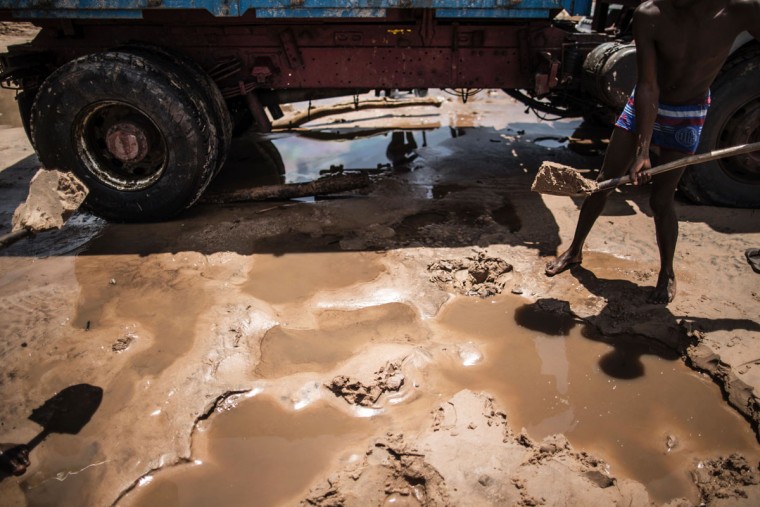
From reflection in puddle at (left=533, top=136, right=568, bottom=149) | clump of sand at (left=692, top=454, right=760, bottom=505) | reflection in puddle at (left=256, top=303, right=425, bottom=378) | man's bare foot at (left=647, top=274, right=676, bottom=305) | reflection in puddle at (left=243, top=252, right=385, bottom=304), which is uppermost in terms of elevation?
reflection in puddle at (left=243, top=252, right=385, bottom=304)

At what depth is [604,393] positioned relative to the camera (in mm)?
2738

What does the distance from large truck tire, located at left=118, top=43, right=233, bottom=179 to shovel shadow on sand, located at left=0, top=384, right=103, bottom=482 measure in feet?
7.85

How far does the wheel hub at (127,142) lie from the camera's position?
424 cm

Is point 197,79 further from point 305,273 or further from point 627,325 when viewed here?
point 627,325

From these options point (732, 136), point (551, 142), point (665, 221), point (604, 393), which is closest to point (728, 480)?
point (604, 393)

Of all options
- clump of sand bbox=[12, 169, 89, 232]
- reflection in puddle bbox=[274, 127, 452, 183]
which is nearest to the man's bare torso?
reflection in puddle bbox=[274, 127, 452, 183]

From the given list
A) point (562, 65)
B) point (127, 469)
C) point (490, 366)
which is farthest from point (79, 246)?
point (562, 65)

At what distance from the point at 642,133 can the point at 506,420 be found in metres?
1.86

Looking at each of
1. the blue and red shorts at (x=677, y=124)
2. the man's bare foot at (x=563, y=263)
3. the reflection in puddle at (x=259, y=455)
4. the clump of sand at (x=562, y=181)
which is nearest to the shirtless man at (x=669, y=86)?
the blue and red shorts at (x=677, y=124)

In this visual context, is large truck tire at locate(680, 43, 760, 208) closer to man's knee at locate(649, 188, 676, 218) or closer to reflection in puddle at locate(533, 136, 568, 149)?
man's knee at locate(649, 188, 676, 218)

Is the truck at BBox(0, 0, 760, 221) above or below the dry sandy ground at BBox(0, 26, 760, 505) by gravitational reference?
above

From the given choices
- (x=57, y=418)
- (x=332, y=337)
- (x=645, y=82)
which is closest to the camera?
(x=57, y=418)

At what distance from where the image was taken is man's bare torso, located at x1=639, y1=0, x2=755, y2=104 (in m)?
2.69

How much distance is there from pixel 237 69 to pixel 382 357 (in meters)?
3.08
